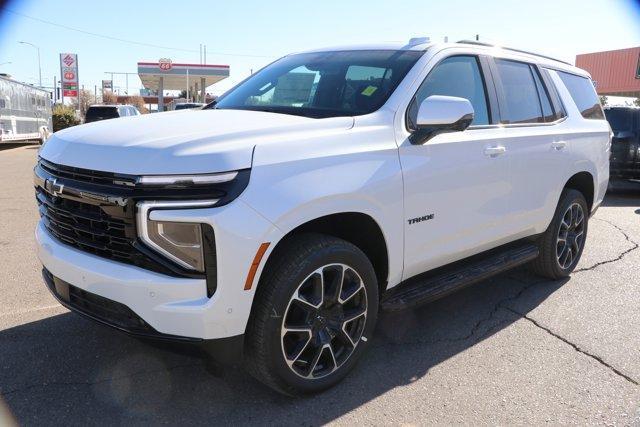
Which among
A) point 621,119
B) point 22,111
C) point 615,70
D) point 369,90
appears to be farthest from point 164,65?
point 369,90

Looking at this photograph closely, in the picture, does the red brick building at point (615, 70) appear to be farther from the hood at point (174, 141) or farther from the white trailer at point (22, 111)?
the hood at point (174, 141)

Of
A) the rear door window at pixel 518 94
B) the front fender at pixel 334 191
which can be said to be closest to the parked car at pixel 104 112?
the rear door window at pixel 518 94

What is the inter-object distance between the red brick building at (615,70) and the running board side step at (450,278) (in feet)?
119

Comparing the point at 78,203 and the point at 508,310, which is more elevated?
the point at 78,203

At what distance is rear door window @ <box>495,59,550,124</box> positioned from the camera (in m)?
4.27

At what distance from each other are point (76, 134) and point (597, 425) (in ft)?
10.5

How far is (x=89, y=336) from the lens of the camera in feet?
12.3

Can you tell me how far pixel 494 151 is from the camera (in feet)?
12.8

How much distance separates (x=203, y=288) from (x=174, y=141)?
0.71 metres

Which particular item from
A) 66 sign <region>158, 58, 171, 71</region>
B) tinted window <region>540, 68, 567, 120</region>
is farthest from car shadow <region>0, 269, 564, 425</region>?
66 sign <region>158, 58, 171, 71</region>

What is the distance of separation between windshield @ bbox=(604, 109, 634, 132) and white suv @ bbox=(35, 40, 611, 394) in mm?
7621

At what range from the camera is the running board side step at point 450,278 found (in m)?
3.48

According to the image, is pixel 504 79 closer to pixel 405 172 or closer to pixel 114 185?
pixel 405 172

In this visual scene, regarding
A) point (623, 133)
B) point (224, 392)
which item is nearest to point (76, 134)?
point (224, 392)
